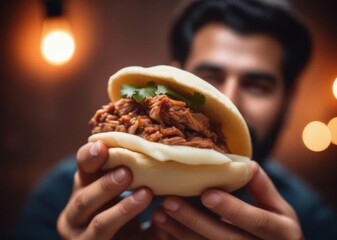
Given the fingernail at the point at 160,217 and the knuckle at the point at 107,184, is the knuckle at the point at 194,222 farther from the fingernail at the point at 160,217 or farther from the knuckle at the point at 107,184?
the knuckle at the point at 107,184

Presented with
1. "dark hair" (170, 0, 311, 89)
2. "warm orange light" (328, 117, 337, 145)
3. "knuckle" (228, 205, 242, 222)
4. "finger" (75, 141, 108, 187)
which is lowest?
"knuckle" (228, 205, 242, 222)

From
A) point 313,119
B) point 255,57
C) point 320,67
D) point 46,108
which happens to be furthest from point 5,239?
point 320,67

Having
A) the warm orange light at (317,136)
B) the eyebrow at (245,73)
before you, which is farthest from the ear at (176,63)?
the warm orange light at (317,136)

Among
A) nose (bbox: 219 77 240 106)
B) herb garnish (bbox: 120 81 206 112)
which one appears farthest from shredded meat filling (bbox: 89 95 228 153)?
nose (bbox: 219 77 240 106)

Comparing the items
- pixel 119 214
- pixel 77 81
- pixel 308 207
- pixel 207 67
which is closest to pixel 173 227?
pixel 119 214

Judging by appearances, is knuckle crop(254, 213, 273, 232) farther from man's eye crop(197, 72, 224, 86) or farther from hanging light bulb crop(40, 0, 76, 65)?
hanging light bulb crop(40, 0, 76, 65)

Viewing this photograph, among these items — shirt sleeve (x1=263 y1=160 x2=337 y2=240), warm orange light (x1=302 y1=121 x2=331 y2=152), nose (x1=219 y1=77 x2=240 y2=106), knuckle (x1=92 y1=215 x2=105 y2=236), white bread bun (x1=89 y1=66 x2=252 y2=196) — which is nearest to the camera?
white bread bun (x1=89 y1=66 x2=252 y2=196)
